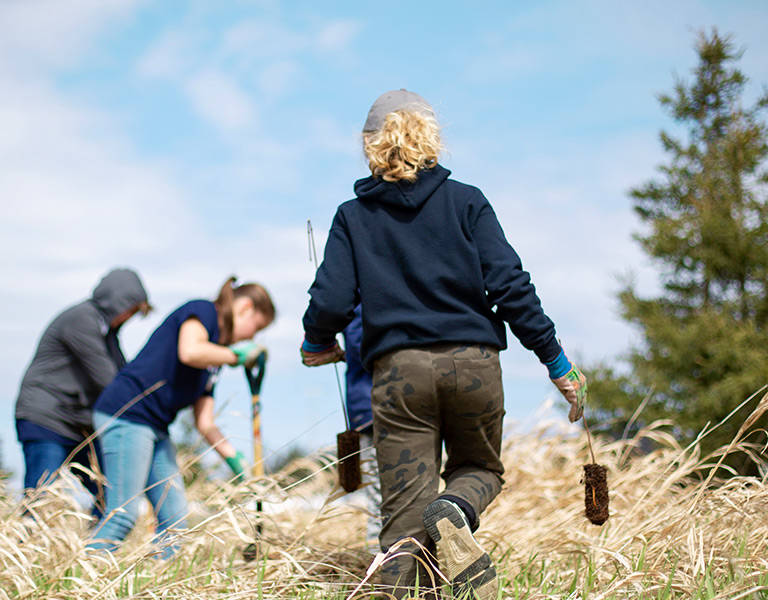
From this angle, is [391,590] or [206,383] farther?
[206,383]

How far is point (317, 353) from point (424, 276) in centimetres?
52

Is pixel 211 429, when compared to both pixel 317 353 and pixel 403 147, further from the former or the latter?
→ pixel 403 147

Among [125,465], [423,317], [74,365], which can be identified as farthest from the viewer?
[74,365]

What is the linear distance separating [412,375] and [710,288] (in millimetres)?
9127

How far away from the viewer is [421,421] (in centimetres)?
241

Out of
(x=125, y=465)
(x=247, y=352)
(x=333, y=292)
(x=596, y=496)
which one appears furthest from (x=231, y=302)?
(x=596, y=496)

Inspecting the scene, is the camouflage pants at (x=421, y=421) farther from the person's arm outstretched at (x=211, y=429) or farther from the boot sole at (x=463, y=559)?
the person's arm outstretched at (x=211, y=429)

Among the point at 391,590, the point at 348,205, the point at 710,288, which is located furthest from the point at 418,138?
the point at 710,288

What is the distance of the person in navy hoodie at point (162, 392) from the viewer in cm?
362

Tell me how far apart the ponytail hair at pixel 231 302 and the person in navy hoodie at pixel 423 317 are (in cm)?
134

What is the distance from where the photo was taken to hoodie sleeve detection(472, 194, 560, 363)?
7.93ft

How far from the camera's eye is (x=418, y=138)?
2.53m

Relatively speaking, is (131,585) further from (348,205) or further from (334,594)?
(348,205)

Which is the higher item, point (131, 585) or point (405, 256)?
point (405, 256)
